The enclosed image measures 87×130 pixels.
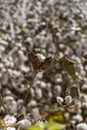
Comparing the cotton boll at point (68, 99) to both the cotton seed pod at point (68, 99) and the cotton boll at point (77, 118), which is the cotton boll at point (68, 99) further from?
the cotton boll at point (77, 118)

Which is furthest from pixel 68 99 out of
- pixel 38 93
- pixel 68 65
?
pixel 38 93

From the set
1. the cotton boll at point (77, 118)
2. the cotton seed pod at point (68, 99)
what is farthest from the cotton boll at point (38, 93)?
the cotton seed pod at point (68, 99)

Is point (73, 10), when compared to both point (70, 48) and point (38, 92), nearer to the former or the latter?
point (70, 48)

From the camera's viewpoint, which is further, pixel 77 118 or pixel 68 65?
pixel 77 118

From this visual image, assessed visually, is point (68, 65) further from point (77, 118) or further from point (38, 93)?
point (38, 93)

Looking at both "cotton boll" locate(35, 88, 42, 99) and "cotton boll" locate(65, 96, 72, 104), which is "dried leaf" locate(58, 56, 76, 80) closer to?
"cotton boll" locate(65, 96, 72, 104)

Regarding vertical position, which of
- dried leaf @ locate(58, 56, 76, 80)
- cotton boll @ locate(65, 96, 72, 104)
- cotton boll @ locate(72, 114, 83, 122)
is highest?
cotton boll @ locate(72, 114, 83, 122)

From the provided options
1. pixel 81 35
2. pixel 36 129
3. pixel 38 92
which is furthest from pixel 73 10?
pixel 36 129

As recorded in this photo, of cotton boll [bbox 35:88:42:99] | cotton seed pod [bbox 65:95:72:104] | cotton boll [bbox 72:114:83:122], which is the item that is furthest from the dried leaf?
cotton boll [bbox 35:88:42:99]

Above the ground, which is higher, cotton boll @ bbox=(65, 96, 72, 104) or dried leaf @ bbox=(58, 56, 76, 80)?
dried leaf @ bbox=(58, 56, 76, 80)

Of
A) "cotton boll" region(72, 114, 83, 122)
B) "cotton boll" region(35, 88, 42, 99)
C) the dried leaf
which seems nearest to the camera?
the dried leaf

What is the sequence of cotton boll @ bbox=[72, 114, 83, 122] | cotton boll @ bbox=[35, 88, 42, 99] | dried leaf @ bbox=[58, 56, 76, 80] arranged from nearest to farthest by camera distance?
dried leaf @ bbox=[58, 56, 76, 80] → cotton boll @ bbox=[72, 114, 83, 122] → cotton boll @ bbox=[35, 88, 42, 99]
